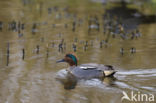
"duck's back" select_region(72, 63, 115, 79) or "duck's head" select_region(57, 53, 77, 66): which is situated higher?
"duck's head" select_region(57, 53, 77, 66)

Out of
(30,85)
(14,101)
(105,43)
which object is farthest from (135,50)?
(14,101)

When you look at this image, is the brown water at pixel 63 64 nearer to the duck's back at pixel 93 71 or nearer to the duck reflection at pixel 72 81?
the duck reflection at pixel 72 81

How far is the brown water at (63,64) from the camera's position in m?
8.62

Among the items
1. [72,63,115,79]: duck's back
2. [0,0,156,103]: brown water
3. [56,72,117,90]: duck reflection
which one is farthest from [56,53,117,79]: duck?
[0,0,156,103]: brown water

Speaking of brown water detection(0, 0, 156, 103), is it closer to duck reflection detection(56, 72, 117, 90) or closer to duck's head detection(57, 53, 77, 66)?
duck reflection detection(56, 72, 117, 90)

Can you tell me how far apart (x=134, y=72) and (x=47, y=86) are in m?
2.63

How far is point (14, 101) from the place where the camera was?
826 cm

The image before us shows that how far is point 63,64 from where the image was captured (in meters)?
11.6

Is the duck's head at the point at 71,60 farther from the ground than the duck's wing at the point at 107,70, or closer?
farther from the ground

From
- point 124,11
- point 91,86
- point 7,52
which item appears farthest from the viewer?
point 124,11

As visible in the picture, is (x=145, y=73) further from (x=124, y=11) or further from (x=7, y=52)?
(x=124, y=11)

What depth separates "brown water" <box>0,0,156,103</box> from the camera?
862 centimetres

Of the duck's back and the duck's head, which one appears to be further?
the duck's head

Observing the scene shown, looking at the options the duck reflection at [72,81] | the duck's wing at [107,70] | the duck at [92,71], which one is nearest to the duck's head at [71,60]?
the duck at [92,71]
